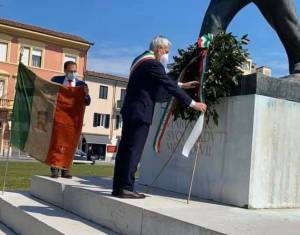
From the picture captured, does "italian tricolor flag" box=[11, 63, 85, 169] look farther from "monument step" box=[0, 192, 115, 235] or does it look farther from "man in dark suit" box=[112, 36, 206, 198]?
"man in dark suit" box=[112, 36, 206, 198]

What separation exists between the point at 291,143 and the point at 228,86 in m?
0.97

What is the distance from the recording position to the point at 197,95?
5527 millimetres

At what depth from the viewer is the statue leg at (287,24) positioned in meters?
6.18

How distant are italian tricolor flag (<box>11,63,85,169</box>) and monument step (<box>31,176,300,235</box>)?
1403 millimetres

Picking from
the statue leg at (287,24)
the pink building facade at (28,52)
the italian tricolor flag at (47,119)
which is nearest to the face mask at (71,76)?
the italian tricolor flag at (47,119)

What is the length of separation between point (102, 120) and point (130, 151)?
60155mm

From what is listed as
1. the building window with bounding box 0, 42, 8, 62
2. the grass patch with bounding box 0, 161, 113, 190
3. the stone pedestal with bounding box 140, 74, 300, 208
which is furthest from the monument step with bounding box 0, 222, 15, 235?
the building window with bounding box 0, 42, 8, 62

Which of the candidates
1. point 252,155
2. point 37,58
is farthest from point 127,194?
point 37,58

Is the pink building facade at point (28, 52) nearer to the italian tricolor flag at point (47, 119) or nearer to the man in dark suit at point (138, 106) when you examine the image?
the italian tricolor flag at point (47, 119)

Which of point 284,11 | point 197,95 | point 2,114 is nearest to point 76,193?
point 197,95

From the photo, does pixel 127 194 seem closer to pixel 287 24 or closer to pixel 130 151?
pixel 130 151

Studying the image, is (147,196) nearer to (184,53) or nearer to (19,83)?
(184,53)

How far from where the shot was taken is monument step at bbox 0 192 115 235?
5023 mm

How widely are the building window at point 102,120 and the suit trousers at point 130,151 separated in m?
59.4
